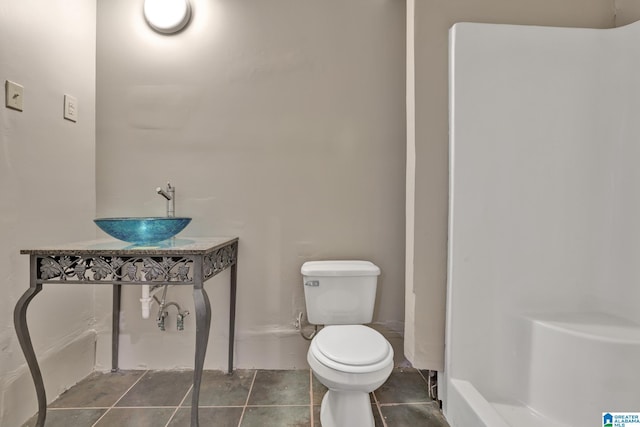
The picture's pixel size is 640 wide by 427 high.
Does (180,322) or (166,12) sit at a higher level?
(166,12)

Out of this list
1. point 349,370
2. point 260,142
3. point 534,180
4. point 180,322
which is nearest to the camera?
point 349,370

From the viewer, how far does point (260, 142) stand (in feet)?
5.59

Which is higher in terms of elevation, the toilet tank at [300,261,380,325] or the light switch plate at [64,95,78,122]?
the light switch plate at [64,95,78,122]

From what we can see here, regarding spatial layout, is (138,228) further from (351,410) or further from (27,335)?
(351,410)

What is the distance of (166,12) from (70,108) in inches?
28.1

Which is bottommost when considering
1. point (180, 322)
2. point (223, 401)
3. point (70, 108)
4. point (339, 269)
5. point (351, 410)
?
point (223, 401)

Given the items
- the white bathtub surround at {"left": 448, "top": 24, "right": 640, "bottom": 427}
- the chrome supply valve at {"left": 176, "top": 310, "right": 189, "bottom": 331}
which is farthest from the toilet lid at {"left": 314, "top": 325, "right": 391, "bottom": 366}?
the chrome supply valve at {"left": 176, "top": 310, "right": 189, "bottom": 331}

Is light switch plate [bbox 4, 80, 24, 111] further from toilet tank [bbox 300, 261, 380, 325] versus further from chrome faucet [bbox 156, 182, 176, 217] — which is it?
toilet tank [bbox 300, 261, 380, 325]

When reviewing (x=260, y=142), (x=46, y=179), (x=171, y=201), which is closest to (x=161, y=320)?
(x=171, y=201)

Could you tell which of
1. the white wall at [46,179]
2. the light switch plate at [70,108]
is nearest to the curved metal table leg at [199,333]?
the white wall at [46,179]

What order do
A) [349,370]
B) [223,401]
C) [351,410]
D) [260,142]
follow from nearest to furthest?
[349,370]
[351,410]
[223,401]
[260,142]

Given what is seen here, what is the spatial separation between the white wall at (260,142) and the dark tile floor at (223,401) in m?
0.10

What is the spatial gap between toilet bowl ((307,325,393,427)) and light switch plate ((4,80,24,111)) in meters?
1.57

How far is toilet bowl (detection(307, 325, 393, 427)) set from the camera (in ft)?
3.58
